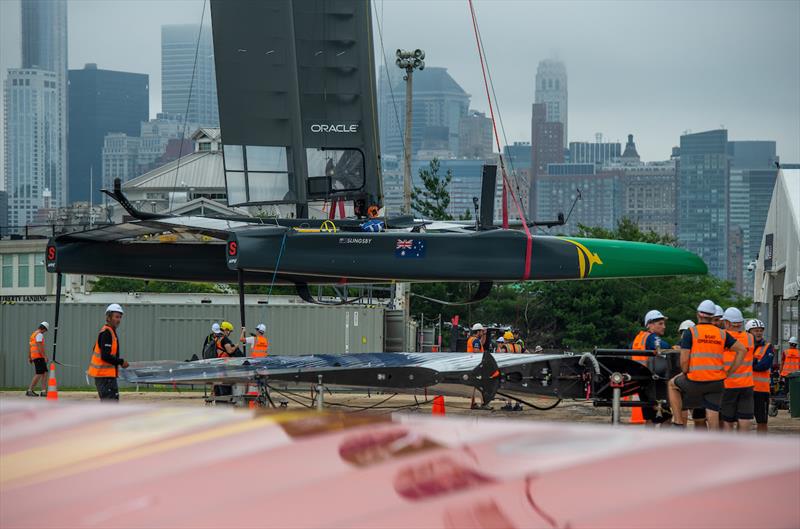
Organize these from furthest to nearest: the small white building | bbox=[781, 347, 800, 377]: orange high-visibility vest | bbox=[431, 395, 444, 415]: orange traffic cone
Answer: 1. the small white building
2. bbox=[781, 347, 800, 377]: orange high-visibility vest
3. bbox=[431, 395, 444, 415]: orange traffic cone

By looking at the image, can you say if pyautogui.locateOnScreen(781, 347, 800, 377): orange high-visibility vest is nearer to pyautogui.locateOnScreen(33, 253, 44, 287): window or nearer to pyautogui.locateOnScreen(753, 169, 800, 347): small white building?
pyautogui.locateOnScreen(753, 169, 800, 347): small white building

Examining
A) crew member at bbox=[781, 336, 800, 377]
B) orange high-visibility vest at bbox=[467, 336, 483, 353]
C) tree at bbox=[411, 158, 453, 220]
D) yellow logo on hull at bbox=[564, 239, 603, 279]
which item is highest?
tree at bbox=[411, 158, 453, 220]

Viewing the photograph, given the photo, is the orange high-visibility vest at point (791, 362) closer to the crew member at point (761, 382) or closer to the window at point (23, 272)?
the crew member at point (761, 382)

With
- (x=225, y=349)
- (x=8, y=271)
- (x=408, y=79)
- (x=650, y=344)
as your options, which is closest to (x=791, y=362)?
(x=650, y=344)

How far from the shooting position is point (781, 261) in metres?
27.1

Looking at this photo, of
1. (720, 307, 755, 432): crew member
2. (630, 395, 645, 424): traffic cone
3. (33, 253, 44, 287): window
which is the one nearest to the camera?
(720, 307, 755, 432): crew member

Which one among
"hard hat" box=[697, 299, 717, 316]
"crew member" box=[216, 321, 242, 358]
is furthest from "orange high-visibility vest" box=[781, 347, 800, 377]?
"hard hat" box=[697, 299, 717, 316]

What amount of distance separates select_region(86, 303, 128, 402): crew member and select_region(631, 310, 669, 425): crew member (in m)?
5.41

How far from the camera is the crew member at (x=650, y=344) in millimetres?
12378

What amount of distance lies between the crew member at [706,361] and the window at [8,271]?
43.2 metres

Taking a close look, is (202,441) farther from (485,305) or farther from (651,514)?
(485,305)

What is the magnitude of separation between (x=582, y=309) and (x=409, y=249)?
127 feet

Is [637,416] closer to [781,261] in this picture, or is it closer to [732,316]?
[732,316]

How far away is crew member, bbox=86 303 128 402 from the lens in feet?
41.4
